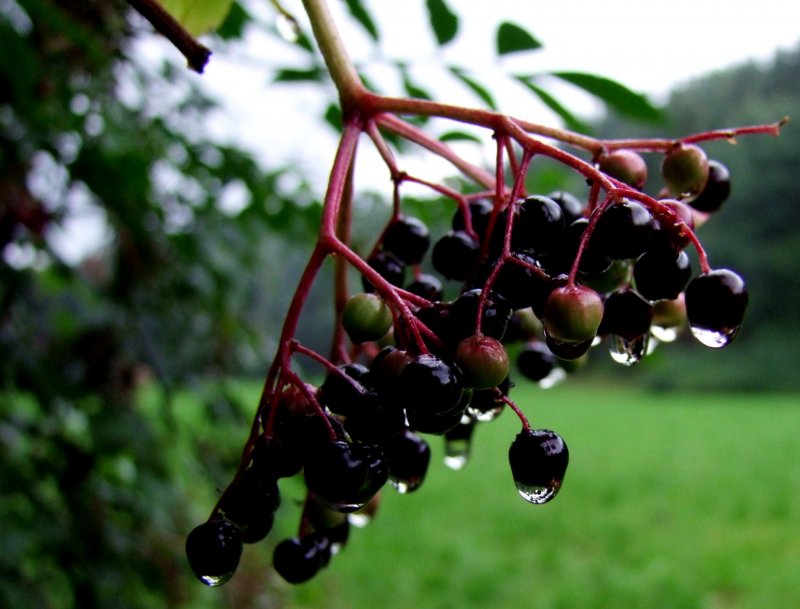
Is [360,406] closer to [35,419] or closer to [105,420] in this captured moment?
[105,420]

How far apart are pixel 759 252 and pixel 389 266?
2517 centimetres

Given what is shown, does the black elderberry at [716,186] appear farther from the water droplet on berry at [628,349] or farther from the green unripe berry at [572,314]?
the green unripe berry at [572,314]

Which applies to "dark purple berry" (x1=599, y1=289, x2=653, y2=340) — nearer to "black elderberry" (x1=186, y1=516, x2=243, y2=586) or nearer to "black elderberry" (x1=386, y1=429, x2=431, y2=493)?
"black elderberry" (x1=386, y1=429, x2=431, y2=493)

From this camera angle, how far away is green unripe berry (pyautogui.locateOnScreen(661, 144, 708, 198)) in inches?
35.6

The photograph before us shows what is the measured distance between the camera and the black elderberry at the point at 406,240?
3.12 ft

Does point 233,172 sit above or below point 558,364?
above

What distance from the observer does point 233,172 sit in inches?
84.2

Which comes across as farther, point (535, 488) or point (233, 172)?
point (233, 172)

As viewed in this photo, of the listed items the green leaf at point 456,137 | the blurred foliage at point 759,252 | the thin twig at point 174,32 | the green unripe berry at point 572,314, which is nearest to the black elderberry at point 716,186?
the green unripe berry at point 572,314

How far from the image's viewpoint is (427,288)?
88 centimetres

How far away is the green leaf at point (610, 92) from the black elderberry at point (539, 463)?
654mm

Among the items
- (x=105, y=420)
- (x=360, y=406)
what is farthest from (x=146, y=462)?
(x=360, y=406)

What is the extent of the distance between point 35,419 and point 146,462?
1.28 feet

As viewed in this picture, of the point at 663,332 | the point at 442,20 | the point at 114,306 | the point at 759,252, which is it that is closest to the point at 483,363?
the point at 663,332
